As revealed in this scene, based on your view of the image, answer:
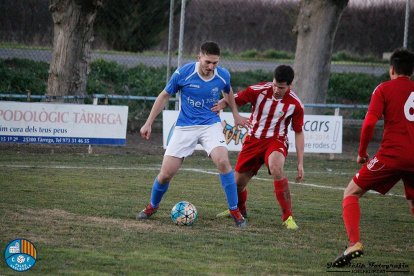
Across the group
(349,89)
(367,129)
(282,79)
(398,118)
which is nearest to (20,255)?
(367,129)

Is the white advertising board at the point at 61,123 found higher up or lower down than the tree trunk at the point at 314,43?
lower down

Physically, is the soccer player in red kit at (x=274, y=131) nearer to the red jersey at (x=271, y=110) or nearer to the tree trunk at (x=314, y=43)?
the red jersey at (x=271, y=110)

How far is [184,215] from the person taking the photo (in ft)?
29.6

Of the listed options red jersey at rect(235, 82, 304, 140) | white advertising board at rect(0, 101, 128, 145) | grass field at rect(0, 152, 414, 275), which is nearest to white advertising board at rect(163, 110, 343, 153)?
white advertising board at rect(0, 101, 128, 145)

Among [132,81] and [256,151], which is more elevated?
[132,81]

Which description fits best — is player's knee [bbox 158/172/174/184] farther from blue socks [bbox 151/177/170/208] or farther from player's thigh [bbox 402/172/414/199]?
player's thigh [bbox 402/172/414/199]

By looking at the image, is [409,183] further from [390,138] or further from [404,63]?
[404,63]

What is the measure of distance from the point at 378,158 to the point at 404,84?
27.1 inches

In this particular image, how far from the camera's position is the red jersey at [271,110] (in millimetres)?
9492

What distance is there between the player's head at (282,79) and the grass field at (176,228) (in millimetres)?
1500

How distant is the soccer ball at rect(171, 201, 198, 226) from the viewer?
901 cm

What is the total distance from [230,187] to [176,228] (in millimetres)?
806

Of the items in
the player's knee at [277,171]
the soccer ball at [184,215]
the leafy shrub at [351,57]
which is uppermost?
the leafy shrub at [351,57]

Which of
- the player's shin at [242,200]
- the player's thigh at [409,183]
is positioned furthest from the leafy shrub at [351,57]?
the player's thigh at [409,183]
